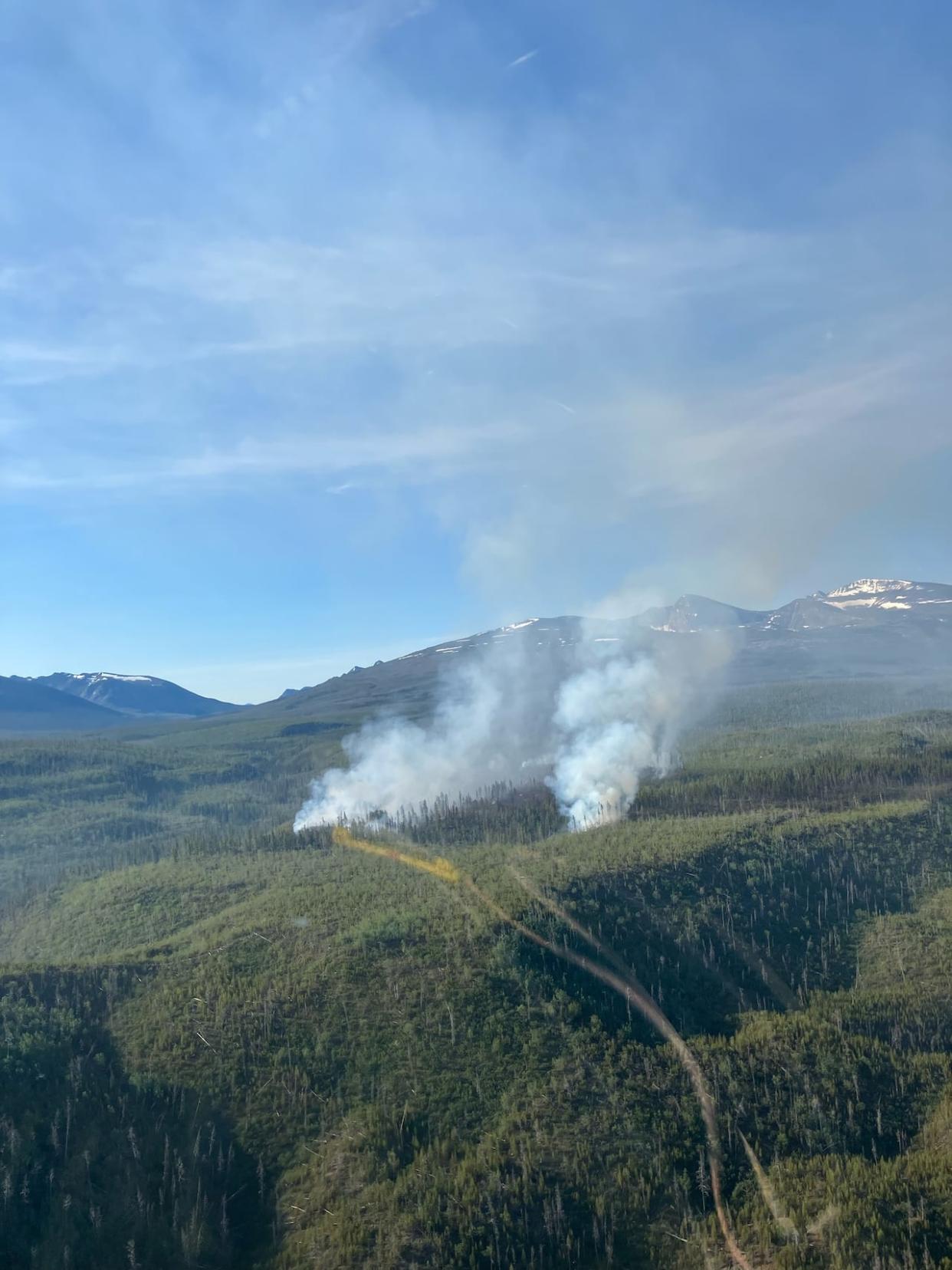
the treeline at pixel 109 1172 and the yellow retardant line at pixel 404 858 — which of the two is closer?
the treeline at pixel 109 1172

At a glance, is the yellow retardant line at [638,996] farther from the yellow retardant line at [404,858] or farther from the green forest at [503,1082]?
the green forest at [503,1082]

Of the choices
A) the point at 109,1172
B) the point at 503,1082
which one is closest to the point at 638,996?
the point at 503,1082

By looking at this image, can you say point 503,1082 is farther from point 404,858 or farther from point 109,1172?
point 404,858

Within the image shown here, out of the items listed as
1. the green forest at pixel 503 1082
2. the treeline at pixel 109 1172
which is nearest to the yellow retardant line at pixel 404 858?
the green forest at pixel 503 1082

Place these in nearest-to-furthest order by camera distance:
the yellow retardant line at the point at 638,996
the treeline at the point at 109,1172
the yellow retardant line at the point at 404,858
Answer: the treeline at the point at 109,1172 < the yellow retardant line at the point at 638,996 < the yellow retardant line at the point at 404,858

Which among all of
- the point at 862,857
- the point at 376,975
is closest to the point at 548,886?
the point at 376,975

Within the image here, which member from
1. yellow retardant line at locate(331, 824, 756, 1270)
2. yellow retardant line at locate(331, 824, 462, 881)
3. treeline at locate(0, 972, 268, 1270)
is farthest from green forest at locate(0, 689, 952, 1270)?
yellow retardant line at locate(331, 824, 462, 881)

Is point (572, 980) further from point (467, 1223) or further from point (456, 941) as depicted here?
point (467, 1223)
